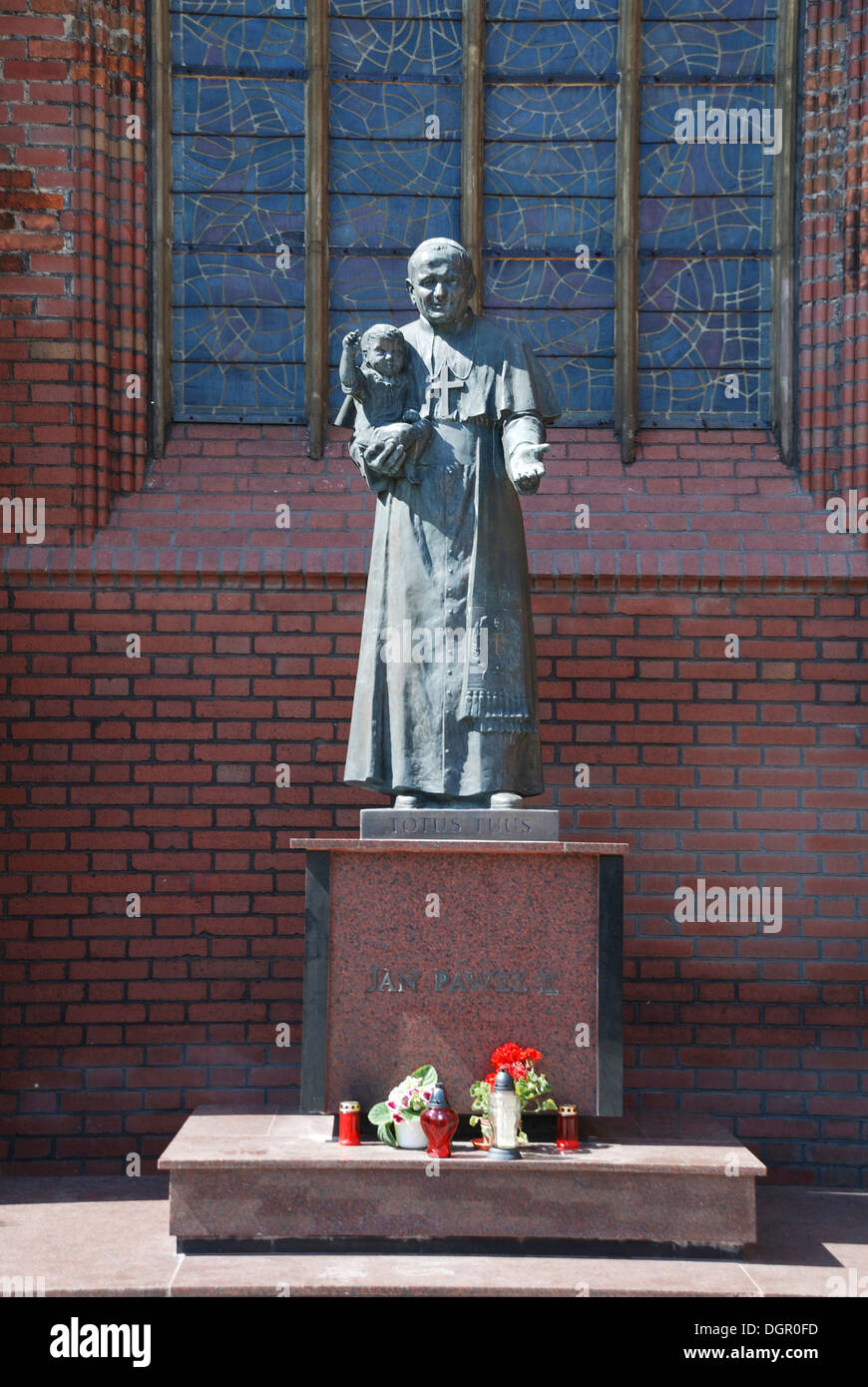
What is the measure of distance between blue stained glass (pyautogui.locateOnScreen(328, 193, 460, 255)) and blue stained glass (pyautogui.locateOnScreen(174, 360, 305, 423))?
0.70 metres

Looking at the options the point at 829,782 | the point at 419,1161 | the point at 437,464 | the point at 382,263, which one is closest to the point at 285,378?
the point at 382,263

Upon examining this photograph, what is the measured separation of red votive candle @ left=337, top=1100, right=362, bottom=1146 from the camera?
5586 mm

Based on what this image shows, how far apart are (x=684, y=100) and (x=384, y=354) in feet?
9.91

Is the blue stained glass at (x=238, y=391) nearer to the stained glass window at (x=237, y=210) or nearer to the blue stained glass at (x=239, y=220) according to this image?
the stained glass window at (x=237, y=210)

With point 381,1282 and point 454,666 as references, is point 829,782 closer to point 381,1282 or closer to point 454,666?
point 454,666

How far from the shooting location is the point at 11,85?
7.72 metres

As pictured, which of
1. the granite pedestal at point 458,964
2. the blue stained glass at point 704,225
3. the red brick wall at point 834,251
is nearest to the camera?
the granite pedestal at point 458,964

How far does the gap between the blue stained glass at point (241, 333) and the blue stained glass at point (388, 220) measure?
1.52 ft

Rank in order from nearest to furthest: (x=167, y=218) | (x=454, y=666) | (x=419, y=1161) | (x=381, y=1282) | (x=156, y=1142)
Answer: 1. (x=381, y=1282)
2. (x=419, y=1161)
3. (x=454, y=666)
4. (x=156, y=1142)
5. (x=167, y=218)

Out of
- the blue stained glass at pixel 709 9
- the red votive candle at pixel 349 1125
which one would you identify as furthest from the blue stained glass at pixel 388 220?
the red votive candle at pixel 349 1125

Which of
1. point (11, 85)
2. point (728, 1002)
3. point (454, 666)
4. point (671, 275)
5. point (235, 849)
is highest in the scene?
point (11, 85)

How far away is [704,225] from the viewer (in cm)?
820

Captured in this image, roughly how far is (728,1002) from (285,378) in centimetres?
364

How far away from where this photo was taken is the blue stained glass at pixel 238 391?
812cm
